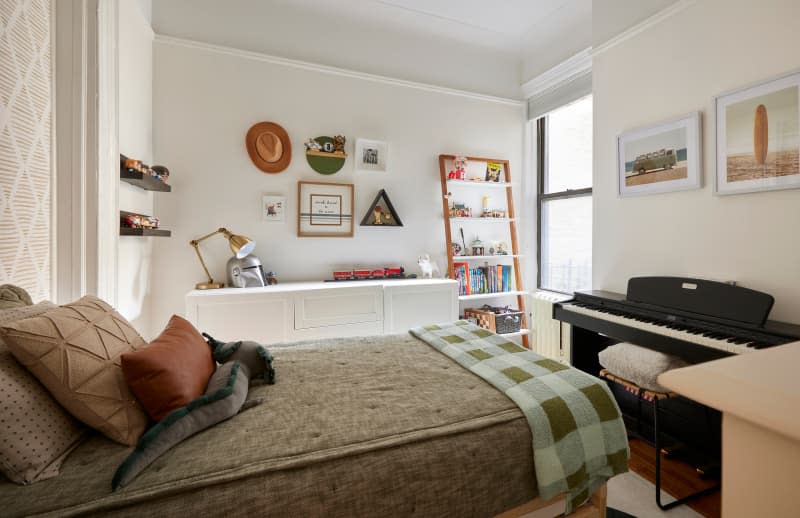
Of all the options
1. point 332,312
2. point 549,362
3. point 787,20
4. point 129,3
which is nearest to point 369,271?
point 332,312

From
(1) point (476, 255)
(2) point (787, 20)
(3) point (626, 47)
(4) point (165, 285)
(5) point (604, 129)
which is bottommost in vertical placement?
(4) point (165, 285)

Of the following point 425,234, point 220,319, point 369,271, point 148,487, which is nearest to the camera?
point 148,487

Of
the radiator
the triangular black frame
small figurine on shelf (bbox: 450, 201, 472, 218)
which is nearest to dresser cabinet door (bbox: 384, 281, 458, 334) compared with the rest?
the triangular black frame

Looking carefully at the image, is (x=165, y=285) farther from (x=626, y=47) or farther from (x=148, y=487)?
(x=626, y=47)

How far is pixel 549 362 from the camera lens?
1515mm

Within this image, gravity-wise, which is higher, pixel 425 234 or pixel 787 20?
pixel 787 20

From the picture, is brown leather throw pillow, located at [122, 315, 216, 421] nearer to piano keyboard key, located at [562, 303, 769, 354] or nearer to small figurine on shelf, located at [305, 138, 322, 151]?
piano keyboard key, located at [562, 303, 769, 354]

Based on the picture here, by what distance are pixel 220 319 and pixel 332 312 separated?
2.49 ft

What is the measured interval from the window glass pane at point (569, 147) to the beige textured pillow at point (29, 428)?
356 centimetres

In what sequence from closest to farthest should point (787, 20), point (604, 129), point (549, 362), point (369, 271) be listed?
point (549, 362) → point (787, 20) → point (604, 129) → point (369, 271)

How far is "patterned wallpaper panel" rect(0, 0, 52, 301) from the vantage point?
1396 mm

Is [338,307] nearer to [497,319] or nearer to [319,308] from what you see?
[319,308]

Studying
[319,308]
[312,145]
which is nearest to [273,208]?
[312,145]

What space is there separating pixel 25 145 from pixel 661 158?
3.27 meters
